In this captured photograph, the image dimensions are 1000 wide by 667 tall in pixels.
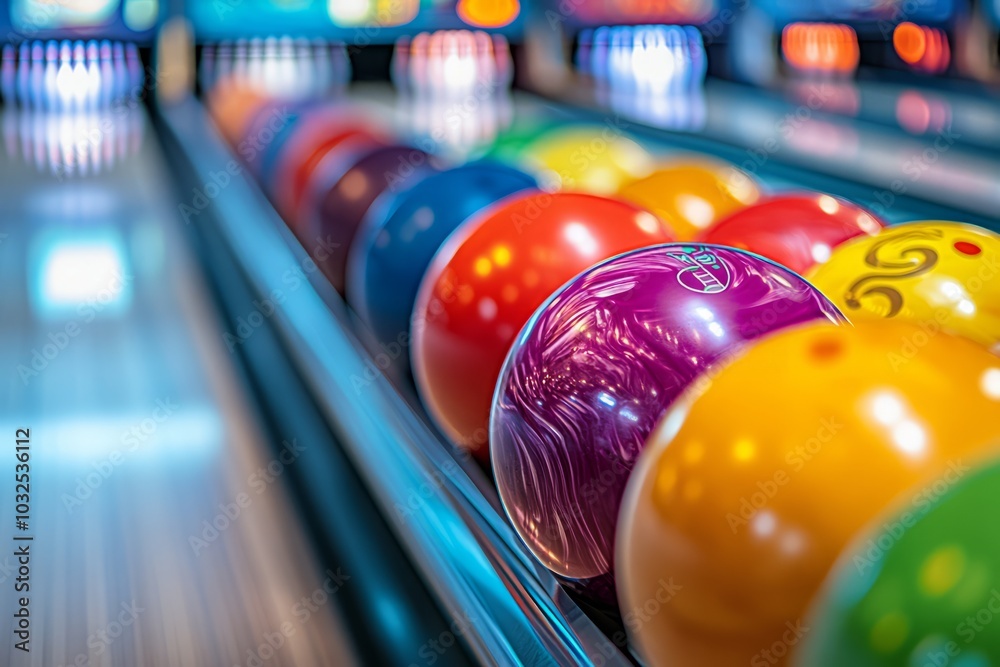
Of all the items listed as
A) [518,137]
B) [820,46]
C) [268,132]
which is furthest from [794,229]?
[820,46]

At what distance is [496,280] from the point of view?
1.21 metres

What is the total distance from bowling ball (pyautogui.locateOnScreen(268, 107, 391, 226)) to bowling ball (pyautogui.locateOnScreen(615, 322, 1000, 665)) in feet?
5.52

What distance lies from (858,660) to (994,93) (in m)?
4.44

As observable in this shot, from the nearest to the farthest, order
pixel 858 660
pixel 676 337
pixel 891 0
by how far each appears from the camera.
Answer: pixel 858 660, pixel 676 337, pixel 891 0

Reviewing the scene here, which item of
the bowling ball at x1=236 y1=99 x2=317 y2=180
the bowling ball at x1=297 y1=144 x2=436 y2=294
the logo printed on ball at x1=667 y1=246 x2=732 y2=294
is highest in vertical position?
the logo printed on ball at x1=667 y1=246 x2=732 y2=294

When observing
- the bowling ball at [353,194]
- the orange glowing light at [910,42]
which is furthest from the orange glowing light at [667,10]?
the bowling ball at [353,194]

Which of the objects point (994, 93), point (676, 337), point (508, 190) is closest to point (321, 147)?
point (508, 190)

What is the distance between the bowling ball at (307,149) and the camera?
96.9 inches

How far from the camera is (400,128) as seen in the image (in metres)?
4.30

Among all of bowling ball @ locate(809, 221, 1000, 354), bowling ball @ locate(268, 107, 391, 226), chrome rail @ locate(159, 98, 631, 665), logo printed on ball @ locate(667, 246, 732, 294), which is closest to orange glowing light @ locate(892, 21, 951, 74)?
bowling ball @ locate(268, 107, 391, 226)

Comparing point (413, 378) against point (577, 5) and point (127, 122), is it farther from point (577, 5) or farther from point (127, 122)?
point (577, 5)

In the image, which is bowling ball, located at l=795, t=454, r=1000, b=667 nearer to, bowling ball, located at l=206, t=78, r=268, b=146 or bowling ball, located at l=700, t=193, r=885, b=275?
bowling ball, located at l=700, t=193, r=885, b=275

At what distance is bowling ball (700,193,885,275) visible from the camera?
1.31 metres

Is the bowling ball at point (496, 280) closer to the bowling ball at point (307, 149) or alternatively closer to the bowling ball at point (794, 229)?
the bowling ball at point (794, 229)
